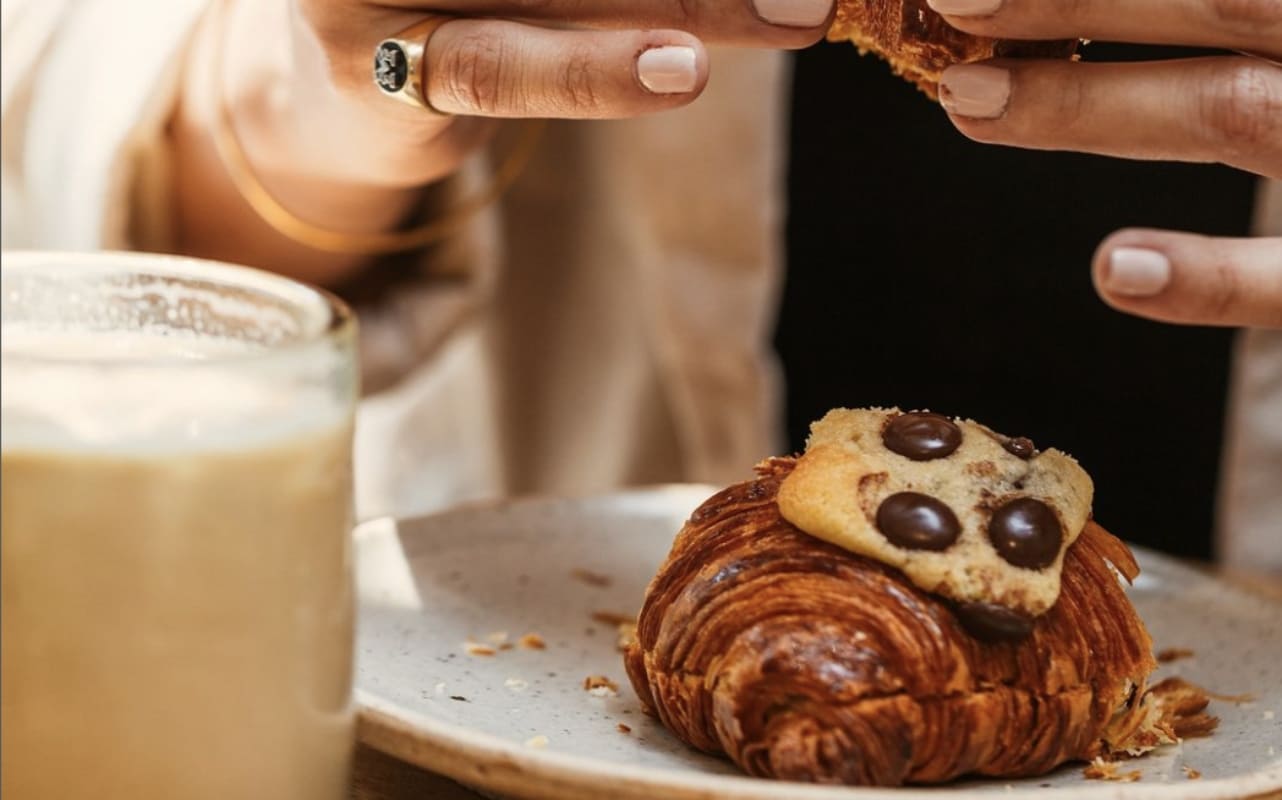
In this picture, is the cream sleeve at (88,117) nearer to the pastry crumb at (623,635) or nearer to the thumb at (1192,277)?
the pastry crumb at (623,635)

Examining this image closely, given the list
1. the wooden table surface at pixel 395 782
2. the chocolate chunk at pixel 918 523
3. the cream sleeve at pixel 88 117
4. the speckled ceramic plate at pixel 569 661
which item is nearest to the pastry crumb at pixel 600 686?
the speckled ceramic plate at pixel 569 661

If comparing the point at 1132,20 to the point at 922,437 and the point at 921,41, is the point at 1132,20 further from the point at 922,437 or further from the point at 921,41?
the point at 922,437

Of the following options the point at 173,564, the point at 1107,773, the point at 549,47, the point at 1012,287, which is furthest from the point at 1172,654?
the point at 1012,287

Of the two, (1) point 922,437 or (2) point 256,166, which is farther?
(2) point 256,166

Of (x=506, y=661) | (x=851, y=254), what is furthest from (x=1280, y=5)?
(x=851, y=254)

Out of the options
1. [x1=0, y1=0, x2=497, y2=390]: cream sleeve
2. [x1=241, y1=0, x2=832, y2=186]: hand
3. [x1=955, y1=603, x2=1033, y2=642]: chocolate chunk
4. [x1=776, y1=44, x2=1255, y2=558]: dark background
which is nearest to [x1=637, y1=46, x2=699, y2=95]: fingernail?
[x1=241, y1=0, x2=832, y2=186]: hand
